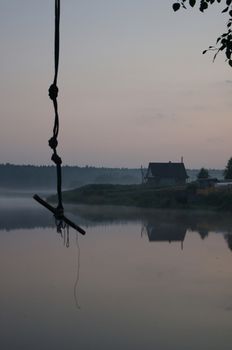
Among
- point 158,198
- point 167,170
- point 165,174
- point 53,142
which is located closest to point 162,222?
point 158,198

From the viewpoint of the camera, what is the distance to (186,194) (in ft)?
156

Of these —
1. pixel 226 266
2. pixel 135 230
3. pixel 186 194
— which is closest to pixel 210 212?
pixel 186 194

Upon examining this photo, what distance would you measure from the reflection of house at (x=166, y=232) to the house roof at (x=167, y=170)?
30271mm

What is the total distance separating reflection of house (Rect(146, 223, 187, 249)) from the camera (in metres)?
26.9

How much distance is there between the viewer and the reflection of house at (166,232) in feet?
88.3

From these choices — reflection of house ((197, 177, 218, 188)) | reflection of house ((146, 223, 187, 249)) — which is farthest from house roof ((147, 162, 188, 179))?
reflection of house ((146, 223, 187, 249))

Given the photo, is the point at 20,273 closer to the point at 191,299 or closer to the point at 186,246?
the point at 191,299

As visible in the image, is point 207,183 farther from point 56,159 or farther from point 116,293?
point 56,159

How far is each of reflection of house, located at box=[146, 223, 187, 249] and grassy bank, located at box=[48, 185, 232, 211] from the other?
35.2 ft

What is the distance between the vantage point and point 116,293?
45.7 feet

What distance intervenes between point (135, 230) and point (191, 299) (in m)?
18.1

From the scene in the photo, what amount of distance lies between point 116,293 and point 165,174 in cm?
5138

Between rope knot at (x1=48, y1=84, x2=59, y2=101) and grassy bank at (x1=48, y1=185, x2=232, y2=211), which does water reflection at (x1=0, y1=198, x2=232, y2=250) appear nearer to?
grassy bank at (x1=48, y1=185, x2=232, y2=211)

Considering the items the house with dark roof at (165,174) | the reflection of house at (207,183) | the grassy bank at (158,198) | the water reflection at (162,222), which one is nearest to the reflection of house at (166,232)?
the water reflection at (162,222)
